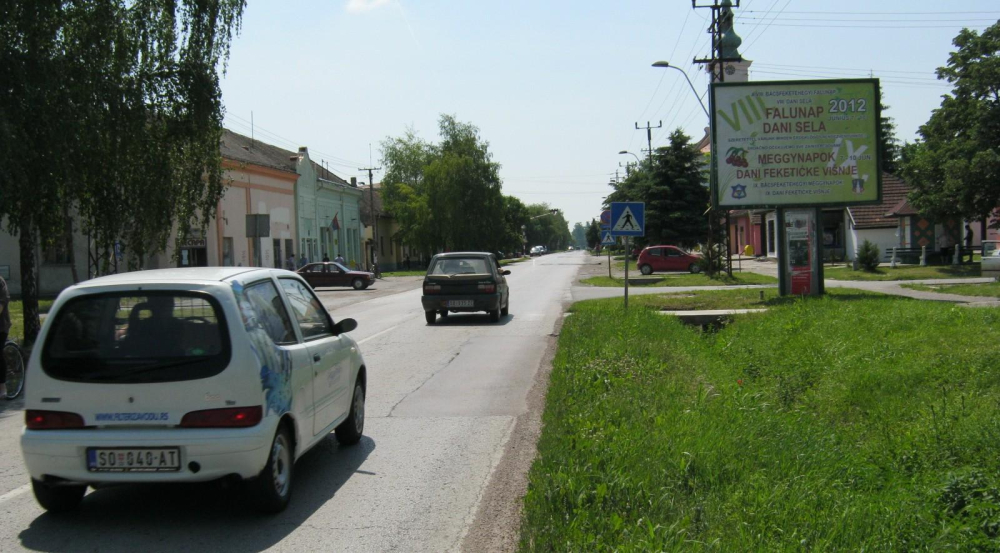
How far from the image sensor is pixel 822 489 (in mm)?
5637

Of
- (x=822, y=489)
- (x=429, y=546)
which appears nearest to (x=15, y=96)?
(x=429, y=546)

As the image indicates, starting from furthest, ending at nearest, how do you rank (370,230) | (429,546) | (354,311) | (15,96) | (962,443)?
(370,230) < (354,311) < (15,96) < (962,443) < (429,546)

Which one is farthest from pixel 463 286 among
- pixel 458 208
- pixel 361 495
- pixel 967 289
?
pixel 458 208

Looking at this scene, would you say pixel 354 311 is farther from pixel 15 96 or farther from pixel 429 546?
pixel 429 546

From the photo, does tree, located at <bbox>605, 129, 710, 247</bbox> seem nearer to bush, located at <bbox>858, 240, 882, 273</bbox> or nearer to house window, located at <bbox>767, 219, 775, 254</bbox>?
house window, located at <bbox>767, 219, 775, 254</bbox>

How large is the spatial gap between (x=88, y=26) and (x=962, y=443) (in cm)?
1414

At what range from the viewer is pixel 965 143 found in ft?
110

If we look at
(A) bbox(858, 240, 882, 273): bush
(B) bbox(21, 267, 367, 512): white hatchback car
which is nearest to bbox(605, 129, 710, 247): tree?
(A) bbox(858, 240, 882, 273): bush

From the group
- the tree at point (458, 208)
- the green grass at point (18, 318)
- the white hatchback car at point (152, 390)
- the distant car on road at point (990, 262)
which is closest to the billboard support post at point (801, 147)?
the distant car on road at point (990, 262)

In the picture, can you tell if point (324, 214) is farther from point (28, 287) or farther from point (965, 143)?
point (28, 287)

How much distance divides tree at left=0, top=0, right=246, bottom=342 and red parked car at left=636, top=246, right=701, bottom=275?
29549mm

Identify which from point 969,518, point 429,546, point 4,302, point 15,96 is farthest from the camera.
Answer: point 15,96

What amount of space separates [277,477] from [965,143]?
115 ft

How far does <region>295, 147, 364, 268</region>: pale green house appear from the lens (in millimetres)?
53716
